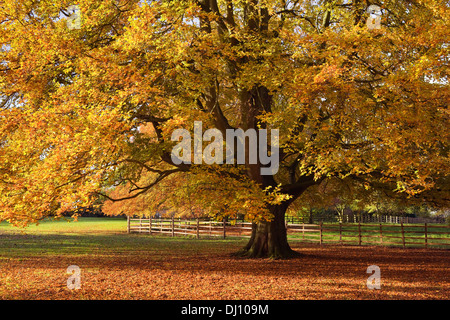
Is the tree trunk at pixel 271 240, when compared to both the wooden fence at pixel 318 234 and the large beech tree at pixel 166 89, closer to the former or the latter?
the large beech tree at pixel 166 89

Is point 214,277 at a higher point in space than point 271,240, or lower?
lower

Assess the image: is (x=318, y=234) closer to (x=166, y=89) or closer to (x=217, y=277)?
(x=217, y=277)

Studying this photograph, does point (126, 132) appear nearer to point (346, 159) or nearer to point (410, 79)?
Answer: point (346, 159)

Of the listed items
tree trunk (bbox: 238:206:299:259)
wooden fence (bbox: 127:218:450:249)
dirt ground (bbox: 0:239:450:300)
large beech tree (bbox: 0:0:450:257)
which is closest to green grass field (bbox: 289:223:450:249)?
Result: wooden fence (bbox: 127:218:450:249)

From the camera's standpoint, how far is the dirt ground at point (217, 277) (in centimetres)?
962

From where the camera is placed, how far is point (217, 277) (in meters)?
12.1

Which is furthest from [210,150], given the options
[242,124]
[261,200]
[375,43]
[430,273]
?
[430,273]

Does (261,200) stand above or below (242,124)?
below

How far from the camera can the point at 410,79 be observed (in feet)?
34.6

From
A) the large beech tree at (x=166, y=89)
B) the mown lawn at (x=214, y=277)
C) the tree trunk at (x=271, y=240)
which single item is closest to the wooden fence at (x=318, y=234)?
the mown lawn at (x=214, y=277)

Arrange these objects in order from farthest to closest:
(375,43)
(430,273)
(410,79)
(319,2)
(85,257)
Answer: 1. (85,257)
2. (319,2)
3. (430,273)
4. (375,43)
5. (410,79)

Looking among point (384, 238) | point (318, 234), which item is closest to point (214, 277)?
point (384, 238)

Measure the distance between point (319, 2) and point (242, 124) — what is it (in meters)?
5.20

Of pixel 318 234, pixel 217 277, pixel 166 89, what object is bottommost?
pixel 318 234
